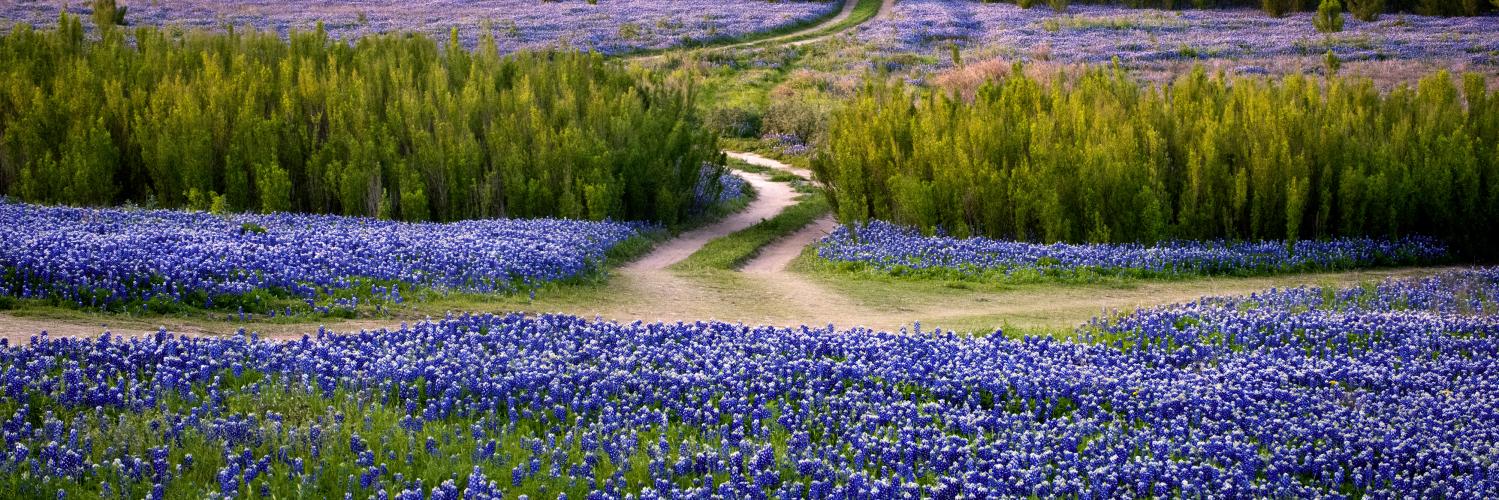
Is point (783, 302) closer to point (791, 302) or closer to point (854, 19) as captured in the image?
point (791, 302)

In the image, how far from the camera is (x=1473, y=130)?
1961cm

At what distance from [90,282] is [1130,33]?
4493 centimetres

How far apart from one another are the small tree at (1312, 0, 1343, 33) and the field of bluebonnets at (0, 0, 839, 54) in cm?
2174

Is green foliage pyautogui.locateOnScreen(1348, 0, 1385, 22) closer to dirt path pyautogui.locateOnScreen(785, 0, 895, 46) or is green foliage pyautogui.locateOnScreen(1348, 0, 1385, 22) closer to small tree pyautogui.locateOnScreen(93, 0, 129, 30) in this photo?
dirt path pyautogui.locateOnScreen(785, 0, 895, 46)

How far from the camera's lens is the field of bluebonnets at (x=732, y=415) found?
710cm

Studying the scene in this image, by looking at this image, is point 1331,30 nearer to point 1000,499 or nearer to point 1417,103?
point 1417,103

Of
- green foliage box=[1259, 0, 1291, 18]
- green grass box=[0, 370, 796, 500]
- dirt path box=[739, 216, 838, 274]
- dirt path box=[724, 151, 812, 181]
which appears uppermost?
green foliage box=[1259, 0, 1291, 18]

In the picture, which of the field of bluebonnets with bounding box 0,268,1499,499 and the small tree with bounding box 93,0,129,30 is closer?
the field of bluebonnets with bounding box 0,268,1499,499

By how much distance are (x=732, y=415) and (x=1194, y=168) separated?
12.1 m

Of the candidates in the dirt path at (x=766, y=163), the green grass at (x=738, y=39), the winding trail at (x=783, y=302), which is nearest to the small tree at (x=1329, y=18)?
the green grass at (x=738, y=39)

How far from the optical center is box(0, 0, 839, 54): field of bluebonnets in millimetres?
48344

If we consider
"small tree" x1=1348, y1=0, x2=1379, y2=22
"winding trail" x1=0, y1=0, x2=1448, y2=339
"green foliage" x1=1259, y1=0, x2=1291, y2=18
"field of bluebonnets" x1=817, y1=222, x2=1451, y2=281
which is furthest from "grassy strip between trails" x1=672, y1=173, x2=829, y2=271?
"green foliage" x1=1259, y1=0, x2=1291, y2=18

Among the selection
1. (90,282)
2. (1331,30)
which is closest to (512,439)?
(90,282)

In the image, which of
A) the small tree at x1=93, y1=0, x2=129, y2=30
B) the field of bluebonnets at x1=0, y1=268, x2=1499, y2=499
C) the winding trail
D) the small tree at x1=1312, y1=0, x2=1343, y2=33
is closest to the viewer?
the field of bluebonnets at x1=0, y1=268, x2=1499, y2=499
